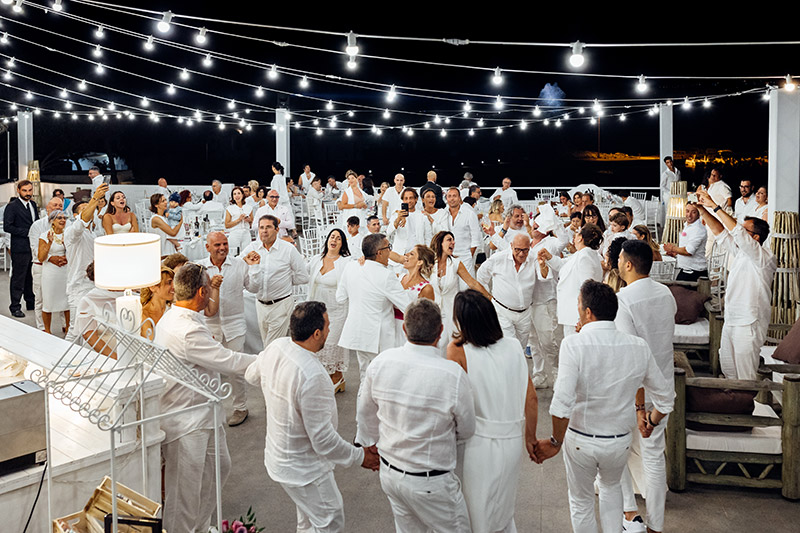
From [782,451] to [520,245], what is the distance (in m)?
2.30

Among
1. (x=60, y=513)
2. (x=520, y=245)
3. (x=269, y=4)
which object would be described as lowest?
(x=60, y=513)

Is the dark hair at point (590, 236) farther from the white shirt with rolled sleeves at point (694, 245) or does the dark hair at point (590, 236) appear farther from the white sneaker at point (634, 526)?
the white shirt with rolled sleeves at point (694, 245)

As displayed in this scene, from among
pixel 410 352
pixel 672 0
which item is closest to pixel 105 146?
pixel 672 0

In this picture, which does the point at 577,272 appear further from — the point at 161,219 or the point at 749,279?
the point at 161,219

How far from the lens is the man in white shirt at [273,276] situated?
18.7 feet

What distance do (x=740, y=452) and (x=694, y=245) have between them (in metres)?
3.91

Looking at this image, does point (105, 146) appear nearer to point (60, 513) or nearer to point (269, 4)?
point (269, 4)

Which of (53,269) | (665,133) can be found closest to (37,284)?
(53,269)

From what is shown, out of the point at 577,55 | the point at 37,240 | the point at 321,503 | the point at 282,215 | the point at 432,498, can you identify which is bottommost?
the point at 321,503

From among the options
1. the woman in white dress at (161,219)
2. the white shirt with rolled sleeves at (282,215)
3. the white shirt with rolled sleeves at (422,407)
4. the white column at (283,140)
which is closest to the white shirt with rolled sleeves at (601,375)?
the white shirt with rolled sleeves at (422,407)

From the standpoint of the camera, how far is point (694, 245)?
762 centimetres

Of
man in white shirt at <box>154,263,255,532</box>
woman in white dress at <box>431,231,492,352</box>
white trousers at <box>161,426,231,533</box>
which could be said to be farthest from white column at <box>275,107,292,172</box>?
white trousers at <box>161,426,231,533</box>

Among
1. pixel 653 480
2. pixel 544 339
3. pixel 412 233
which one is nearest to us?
pixel 653 480

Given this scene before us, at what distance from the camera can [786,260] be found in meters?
7.00
